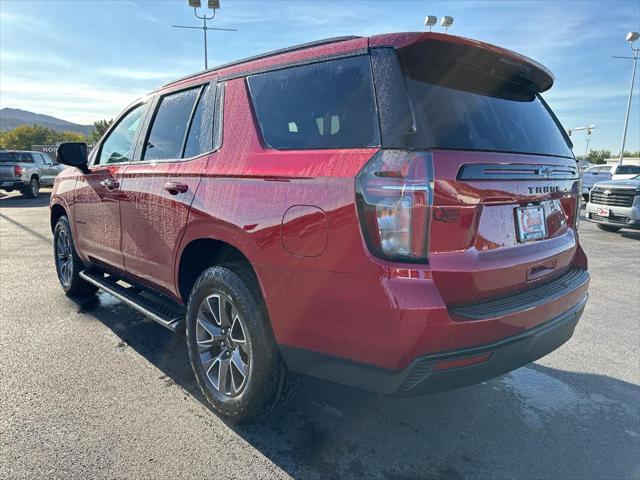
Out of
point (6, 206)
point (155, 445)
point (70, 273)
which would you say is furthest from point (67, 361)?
point (6, 206)

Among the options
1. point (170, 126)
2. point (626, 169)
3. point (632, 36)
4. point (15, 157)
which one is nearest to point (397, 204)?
point (170, 126)

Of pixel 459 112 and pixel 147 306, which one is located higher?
pixel 459 112

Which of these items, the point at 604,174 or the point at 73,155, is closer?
the point at 73,155

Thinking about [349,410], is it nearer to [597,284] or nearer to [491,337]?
[491,337]

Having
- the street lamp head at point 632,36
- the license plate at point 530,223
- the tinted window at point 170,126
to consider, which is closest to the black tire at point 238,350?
the tinted window at point 170,126

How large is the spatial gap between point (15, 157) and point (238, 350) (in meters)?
19.0

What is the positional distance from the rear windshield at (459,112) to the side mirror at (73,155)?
3.17 metres

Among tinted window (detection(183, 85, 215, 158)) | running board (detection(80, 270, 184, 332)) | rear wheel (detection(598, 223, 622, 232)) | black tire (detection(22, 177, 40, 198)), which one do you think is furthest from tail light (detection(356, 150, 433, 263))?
black tire (detection(22, 177, 40, 198))

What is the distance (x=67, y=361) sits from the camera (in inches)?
128

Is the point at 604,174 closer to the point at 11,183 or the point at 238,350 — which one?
the point at 238,350

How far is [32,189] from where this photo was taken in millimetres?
17375

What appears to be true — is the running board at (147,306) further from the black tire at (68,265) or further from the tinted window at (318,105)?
the tinted window at (318,105)

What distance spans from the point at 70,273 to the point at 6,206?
12.4m

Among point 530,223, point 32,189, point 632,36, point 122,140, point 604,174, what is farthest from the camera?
point 632,36
